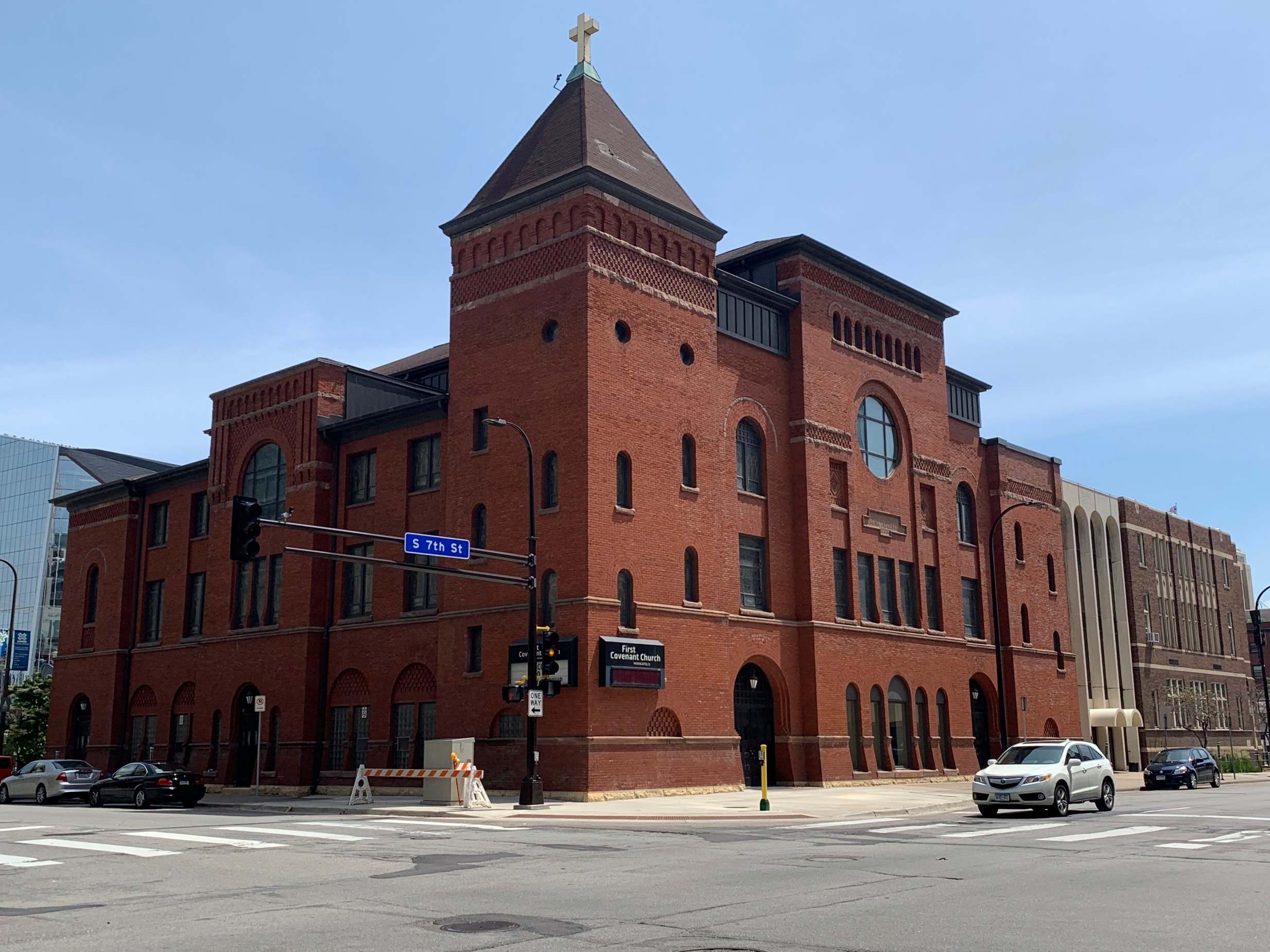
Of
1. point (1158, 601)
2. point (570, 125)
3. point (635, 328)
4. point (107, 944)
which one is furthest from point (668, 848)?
point (1158, 601)

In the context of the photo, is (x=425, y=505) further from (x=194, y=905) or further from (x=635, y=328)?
(x=194, y=905)

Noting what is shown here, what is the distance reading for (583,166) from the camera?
3400 centimetres

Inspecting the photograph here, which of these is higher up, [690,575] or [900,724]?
[690,575]

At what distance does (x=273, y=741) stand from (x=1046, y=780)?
27248 millimetres

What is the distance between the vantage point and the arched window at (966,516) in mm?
49875

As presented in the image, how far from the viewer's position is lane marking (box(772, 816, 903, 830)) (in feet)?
75.0

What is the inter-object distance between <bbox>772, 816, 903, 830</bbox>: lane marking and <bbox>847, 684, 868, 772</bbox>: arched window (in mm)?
14010

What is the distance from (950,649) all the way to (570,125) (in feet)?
80.2

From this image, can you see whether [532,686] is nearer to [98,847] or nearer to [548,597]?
[548,597]

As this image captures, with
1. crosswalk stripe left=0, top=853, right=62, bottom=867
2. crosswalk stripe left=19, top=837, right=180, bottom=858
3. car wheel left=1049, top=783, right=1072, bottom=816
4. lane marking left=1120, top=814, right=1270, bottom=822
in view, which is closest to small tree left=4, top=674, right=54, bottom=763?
crosswalk stripe left=19, top=837, right=180, bottom=858

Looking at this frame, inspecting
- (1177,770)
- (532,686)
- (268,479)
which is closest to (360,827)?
(532,686)

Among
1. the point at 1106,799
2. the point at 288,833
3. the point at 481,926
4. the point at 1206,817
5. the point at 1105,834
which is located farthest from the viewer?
the point at 1106,799

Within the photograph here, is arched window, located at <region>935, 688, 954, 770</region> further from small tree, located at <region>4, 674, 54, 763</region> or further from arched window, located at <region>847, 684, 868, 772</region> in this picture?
small tree, located at <region>4, 674, 54, 763</region>

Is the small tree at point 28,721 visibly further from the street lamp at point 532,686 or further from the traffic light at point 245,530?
the traffic light at point 245,530
